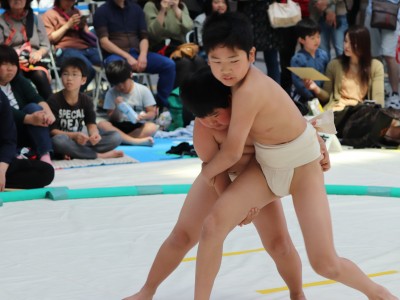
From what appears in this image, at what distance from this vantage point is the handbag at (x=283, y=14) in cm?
719

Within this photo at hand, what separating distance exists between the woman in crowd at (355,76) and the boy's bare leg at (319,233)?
3.87 metres

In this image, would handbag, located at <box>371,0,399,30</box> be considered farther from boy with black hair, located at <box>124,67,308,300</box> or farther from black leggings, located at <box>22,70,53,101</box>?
boy with black hair, located at <box>124,67,308,300</box>

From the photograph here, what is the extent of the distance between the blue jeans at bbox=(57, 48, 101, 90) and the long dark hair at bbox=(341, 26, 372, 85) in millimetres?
2049

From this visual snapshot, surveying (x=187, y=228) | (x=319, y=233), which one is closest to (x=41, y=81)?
(x=187, y=228)

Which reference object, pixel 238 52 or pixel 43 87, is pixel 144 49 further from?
pixel 238 52

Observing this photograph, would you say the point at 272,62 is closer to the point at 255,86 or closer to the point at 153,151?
the point at 153,151

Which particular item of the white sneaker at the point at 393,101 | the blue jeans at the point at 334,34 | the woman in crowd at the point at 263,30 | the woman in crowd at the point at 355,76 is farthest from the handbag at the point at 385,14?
the woman in crowd at the point at 355,76

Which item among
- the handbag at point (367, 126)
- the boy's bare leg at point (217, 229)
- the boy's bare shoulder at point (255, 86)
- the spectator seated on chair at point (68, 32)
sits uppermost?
the boy's bare shoulder at point (255, 86)

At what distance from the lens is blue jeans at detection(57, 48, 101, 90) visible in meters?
6.56

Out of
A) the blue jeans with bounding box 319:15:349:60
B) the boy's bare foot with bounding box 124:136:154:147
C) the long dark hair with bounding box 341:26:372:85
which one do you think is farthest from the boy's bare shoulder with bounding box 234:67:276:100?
the blue jeans with bounding box 319:15:349:60

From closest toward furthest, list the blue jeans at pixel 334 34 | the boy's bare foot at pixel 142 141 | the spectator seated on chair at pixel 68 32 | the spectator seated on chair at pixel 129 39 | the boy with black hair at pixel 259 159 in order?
the boy with black hair at pixel 259 159 < the boy's bare foot at pixel 142 141 < the spectator seated on chair at pixel 68 32 < the spectator seated on chair at pixel 129 39 < the blue jeans at pixel 334 34

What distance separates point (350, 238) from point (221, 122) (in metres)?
1.29

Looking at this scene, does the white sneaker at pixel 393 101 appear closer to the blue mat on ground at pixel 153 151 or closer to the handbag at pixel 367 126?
the handbag at pixel 367 126

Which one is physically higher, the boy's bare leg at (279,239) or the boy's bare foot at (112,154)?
the boy's bare leg at (279,239)
